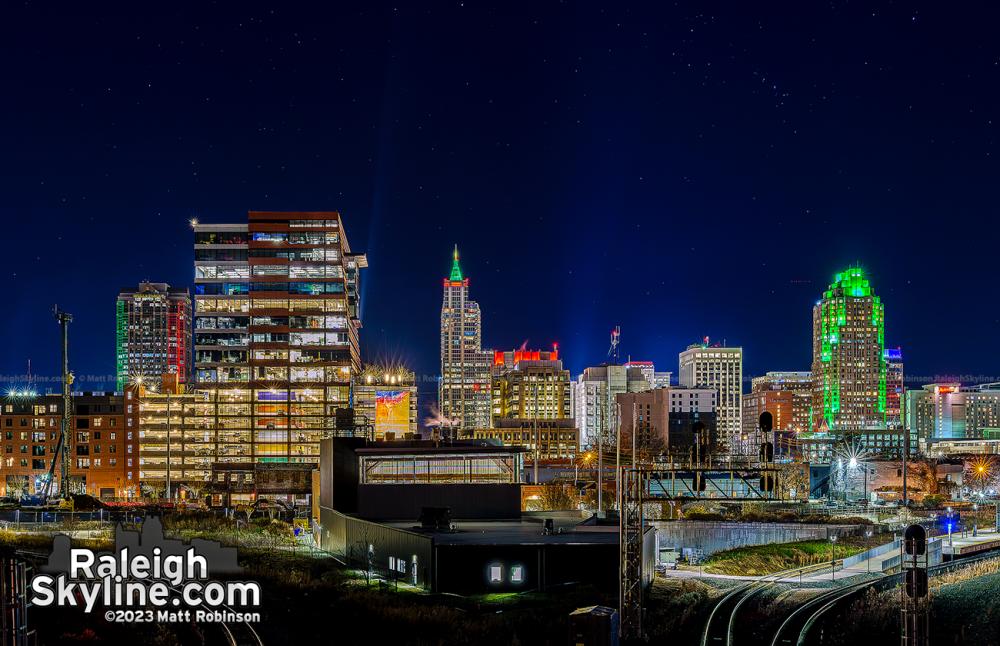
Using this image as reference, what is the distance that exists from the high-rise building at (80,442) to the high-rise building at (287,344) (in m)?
18.4

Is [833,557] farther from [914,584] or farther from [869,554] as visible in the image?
[914,584]

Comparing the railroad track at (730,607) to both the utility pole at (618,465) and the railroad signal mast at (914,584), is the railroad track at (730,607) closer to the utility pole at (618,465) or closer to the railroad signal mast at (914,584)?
the utility pole at (618,465)

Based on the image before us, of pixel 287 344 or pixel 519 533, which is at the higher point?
pixel 287 344

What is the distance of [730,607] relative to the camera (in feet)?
130

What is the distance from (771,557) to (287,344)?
11554 cm

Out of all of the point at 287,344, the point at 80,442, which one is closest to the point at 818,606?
the point at 287,344

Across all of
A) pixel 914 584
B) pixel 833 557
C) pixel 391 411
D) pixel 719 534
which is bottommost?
pixel 719 534

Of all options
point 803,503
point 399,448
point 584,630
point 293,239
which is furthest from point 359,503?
point 293,239

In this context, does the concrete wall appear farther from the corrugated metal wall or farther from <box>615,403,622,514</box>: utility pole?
the corrugated metal wall

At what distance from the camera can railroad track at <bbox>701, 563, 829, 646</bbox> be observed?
1364 inches

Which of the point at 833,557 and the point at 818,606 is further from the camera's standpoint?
the point at 833,557

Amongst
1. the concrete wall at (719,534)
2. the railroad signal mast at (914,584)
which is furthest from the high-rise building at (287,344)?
the railroad signal mast at (914,584)

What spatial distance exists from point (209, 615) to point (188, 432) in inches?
5295

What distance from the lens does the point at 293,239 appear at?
519 feet
